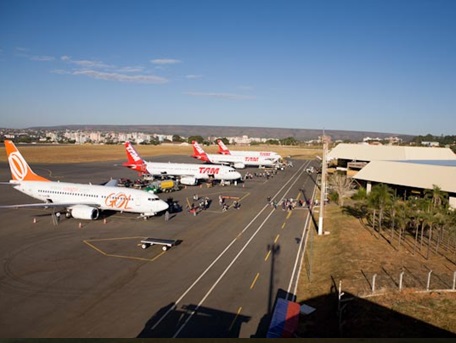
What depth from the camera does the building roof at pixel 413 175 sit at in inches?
2477

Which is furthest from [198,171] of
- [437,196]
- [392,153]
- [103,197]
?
[437,196]

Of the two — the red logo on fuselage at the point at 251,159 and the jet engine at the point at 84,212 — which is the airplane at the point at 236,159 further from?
the jet engine at the point at 84,212

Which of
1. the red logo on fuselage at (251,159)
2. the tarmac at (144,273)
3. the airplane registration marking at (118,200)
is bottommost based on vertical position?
the tarmac at (144,273)

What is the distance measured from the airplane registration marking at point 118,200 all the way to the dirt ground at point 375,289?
89.1 feet

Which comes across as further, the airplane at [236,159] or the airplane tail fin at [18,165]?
the airplane at [236,159]

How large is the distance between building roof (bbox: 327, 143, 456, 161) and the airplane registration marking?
2935 inches

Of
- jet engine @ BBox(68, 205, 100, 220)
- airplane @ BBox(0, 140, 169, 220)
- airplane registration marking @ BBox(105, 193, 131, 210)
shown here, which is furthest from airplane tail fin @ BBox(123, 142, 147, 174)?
jet engine @ BBox(68, 205, 100, 220)

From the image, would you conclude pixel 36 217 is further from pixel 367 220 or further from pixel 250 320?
pixel 367 220

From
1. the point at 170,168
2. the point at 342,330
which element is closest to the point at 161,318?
the point at 342,330

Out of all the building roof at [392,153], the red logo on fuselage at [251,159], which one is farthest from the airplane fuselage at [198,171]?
the red logo on fuselage at [251,159]

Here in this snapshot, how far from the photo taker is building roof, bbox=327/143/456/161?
4070 inches

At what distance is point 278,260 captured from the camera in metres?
37.9

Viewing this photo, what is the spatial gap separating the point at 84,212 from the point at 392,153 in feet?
294

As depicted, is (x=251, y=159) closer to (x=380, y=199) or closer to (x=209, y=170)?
(x=209, y=170)
